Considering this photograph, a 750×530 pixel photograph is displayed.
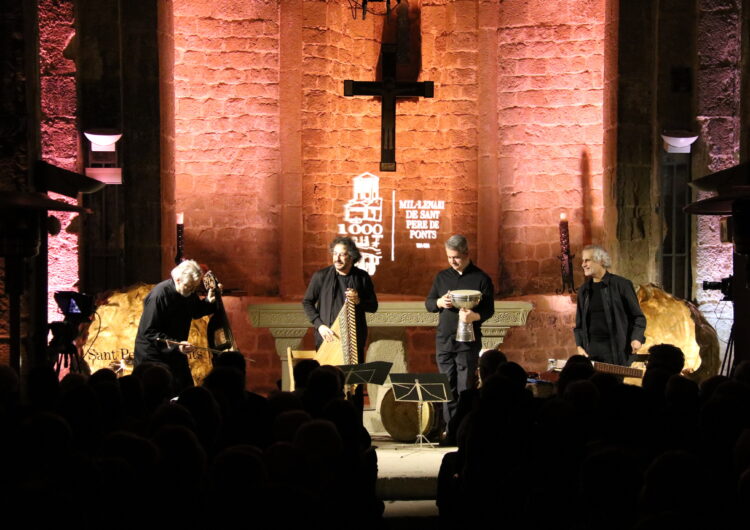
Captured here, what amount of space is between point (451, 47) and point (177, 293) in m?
6.23

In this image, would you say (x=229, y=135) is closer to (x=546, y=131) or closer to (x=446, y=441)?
(x=546, y=131)

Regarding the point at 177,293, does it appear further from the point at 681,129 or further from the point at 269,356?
the point at 681,129

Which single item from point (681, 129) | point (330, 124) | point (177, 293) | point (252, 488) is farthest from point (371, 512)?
point (330, 124)

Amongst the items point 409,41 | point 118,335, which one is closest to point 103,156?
point 118,335

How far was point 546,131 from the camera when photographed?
12.0 m

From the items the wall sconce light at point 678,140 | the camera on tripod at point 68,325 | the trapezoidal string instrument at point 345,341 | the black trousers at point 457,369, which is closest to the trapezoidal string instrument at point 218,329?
the trapezoidal string instrument at point 345,341

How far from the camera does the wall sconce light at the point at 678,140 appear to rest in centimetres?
1062

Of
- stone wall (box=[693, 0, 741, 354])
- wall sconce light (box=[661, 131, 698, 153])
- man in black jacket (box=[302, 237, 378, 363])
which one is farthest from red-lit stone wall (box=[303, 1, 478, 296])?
man in black jacket (box=[302, 237, 378, 363])

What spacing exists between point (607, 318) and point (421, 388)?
163 centimetres

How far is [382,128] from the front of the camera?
37.8 ft

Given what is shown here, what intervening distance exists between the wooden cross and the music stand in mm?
4838

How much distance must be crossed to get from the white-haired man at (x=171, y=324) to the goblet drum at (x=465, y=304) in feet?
6.22

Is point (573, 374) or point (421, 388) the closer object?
point (573, 374)

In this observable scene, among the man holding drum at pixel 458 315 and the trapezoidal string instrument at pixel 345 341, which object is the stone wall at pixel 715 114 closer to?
the man holding drum at pixel 458 315
